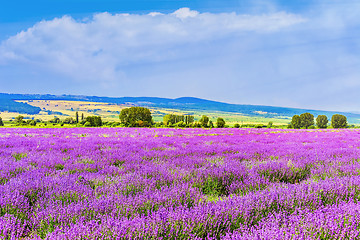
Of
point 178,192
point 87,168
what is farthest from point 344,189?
point 87,168

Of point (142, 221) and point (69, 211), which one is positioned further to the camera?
point (69, 211)

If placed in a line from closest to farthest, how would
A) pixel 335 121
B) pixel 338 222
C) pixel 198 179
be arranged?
pixel 338 222
pixel 198 179
pixel 335 121

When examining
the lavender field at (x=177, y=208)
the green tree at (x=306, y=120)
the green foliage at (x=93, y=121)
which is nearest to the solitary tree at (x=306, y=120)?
the green tree at (x=306, y=120)

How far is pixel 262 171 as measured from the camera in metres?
3.89

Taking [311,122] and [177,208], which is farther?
[311,122]

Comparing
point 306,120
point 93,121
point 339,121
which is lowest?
point 93,121

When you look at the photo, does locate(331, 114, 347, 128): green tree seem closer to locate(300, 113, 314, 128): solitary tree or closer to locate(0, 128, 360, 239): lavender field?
locate(300, 113, 314, 128): solitary tree

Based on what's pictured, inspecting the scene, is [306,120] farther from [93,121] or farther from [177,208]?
[177,208]

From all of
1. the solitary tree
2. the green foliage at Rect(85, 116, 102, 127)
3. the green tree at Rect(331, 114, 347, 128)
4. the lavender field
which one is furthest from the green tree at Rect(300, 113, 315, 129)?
the lavender field

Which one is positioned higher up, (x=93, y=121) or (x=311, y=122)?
(x=93, y=121)

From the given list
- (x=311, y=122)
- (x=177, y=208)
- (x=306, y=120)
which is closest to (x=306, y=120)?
(x=306, y=120)

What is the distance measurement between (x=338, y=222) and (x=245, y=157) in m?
3.62

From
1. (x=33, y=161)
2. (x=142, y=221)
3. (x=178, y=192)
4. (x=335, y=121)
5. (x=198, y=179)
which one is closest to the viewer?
A: (x=142, y=221)

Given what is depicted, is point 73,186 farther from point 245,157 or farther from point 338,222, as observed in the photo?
point 245,157
